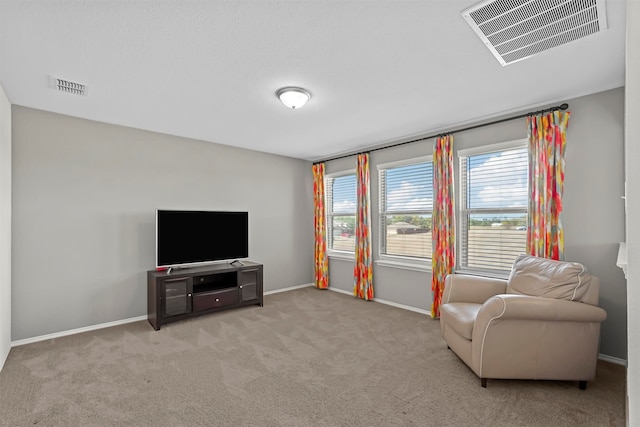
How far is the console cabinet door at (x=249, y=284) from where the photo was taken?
441cm

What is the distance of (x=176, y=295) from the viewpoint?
3830mm

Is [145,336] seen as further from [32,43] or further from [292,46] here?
[292,46]

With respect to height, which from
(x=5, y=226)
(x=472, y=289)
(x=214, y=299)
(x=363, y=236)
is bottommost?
(x=214, y=299)

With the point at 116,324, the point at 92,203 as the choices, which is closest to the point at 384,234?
the point at 116,324

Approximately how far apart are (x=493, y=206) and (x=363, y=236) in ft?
6.32

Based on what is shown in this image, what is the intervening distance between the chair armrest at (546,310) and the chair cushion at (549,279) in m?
0.16

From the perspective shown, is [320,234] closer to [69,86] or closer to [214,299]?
[214,299]

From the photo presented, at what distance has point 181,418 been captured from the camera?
6.74 feet

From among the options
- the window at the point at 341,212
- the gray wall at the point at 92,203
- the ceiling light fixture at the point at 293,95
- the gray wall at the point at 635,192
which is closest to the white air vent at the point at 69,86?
the gray wall at the point at 92,203

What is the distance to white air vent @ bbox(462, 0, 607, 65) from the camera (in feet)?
5.82

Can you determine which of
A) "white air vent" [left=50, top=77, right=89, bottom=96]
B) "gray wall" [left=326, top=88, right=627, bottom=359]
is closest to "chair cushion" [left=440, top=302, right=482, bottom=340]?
"gray wall" [left=326, top=88, right=627, bottom=359]

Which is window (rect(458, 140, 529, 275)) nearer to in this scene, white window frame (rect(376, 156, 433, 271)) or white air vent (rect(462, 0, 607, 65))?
white window frame (rect(376, 156, 433, 271))

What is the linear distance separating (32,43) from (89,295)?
2726 mm

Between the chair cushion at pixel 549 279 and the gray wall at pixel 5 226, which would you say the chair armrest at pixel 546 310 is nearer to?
the chair cushion at pixel 549 279
